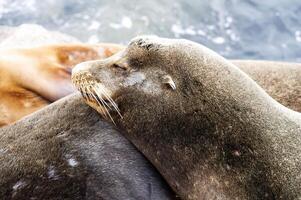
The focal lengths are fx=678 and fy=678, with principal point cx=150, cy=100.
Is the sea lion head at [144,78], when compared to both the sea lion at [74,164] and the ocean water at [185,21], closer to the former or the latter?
the sea lion at [74,164]

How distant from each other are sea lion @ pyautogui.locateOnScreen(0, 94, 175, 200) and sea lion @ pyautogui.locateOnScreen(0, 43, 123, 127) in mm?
Result: 1238

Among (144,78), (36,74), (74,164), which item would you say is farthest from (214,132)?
(36,74)

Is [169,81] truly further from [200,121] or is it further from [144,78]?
[200,121]

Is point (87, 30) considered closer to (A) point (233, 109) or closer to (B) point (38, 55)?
(B) point (38, 55)

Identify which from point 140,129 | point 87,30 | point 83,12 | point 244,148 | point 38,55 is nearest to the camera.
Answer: point 244,148

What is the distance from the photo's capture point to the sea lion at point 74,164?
348 cm

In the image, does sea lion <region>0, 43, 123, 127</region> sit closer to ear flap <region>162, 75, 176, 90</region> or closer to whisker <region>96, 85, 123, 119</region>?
whisker <region>96, 85, 123, 119</region>

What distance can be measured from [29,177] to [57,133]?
11.8 inches

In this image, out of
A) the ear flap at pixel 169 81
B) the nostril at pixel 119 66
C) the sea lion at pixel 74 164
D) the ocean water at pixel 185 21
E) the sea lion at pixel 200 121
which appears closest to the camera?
the sea lion at pixel 200 121

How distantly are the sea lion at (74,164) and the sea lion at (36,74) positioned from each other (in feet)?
4.06

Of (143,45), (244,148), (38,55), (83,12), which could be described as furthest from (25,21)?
(244,148)

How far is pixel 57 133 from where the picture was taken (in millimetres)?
3713

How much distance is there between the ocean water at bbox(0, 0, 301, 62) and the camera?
10.5 meters

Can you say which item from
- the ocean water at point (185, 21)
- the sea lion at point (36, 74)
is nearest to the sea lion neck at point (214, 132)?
the sea lion at point (36, 74)
